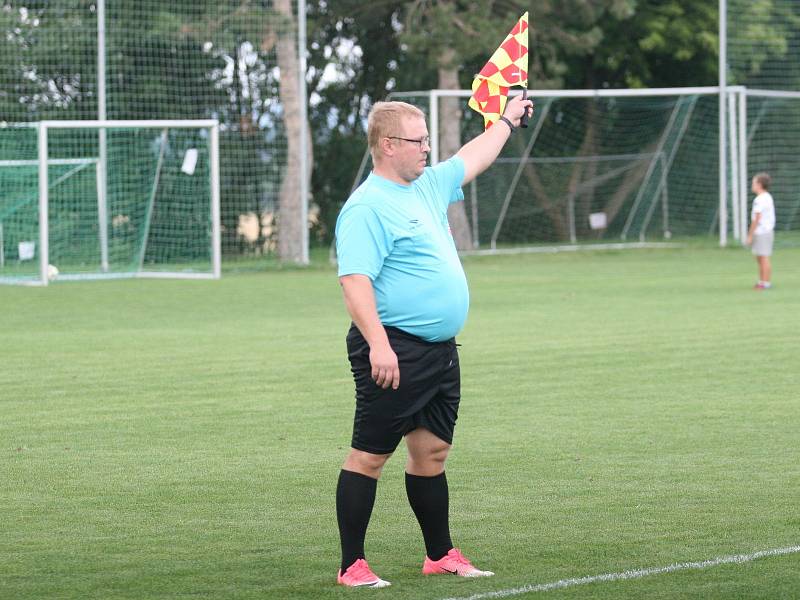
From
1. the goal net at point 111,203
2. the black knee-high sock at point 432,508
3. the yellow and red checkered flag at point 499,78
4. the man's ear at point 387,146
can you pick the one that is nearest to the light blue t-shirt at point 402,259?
the man's ear at point 387,146

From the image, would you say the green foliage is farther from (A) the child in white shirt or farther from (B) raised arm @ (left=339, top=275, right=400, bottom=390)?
(B) raised arm @ (left=339, top=275, right=400, bottom=390)

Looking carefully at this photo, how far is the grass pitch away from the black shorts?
59 centimetres

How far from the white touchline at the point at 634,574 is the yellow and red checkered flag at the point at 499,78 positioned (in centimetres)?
194

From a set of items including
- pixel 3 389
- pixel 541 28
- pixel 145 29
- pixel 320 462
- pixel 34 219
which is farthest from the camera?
pixel 541 28

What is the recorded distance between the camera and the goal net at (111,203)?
25.3 meters

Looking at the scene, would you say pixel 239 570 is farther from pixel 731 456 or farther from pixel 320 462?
pixel 731 456

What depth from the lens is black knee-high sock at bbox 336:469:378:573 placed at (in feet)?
19.3

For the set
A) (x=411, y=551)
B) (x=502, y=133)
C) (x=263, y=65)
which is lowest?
(x=411, y=551)

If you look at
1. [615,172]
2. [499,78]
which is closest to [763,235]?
[615,172]

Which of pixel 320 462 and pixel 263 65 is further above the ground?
pixel 263 65

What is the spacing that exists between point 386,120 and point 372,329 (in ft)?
2.55

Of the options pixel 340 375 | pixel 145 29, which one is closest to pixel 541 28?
pixel 145 29

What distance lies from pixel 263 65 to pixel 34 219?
730cm

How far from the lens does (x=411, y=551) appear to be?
21.5 ft
